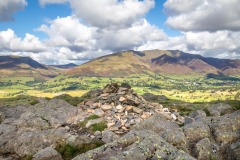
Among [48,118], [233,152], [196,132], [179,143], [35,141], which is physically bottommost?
[35,141]

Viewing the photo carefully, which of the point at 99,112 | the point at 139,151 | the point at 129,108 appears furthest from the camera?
the point at 129,108

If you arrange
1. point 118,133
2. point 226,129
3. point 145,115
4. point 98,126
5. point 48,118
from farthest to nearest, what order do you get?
point 145,115 < point 48,118 < point 98,126 < point 118,133 < point 226,129

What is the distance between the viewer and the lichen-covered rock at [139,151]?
18.8m

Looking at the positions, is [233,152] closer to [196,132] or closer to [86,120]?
[196,132]

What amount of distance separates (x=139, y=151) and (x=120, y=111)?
24370mm

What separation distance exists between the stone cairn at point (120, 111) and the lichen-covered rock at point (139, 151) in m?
15.1

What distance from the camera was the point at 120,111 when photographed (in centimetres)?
4375

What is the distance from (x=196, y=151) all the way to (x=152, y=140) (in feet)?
17.0

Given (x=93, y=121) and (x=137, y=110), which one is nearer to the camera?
(x=93, y=121)

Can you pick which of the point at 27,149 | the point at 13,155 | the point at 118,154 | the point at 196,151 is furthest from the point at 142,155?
the point at 13,155

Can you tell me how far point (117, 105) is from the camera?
45938 mm

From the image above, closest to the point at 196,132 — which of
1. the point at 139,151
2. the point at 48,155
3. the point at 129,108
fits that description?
the point at 139,151

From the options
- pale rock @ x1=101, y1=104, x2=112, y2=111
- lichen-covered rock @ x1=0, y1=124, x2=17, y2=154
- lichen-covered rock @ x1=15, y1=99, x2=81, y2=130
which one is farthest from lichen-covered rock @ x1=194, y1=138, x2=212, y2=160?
lichen-covered rock @ x1=0, y1=124, x2=17, y2=154

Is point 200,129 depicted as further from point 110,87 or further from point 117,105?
point 110,87
